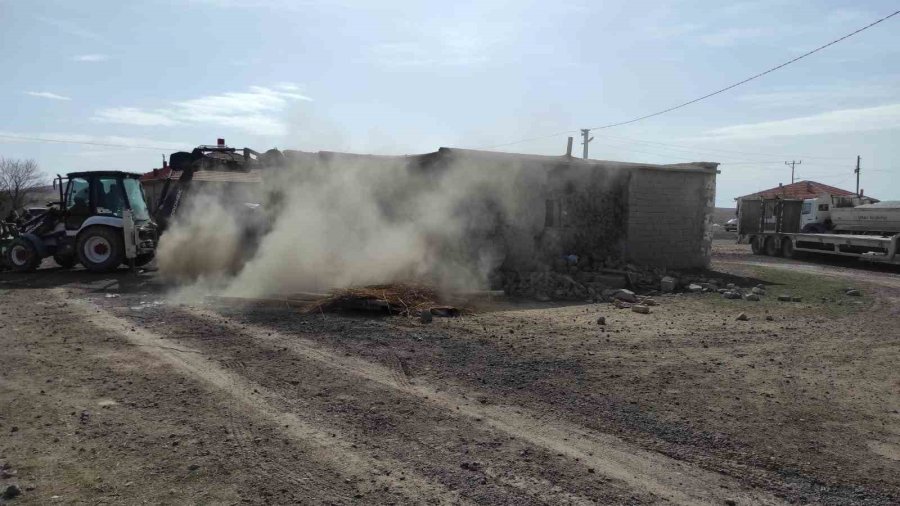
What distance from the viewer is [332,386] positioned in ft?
19.8

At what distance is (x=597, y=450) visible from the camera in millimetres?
4539

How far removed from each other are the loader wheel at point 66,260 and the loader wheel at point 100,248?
86 cm

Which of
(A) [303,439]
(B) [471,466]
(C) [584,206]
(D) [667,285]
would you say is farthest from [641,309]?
(A) [303,439]

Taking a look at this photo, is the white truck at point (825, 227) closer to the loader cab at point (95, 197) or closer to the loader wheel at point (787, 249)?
the loader wheel at point (787, 249)

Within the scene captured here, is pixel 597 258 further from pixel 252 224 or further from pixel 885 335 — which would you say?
pixel 252 224

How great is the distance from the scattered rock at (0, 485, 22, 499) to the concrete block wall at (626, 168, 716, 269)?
15299mm

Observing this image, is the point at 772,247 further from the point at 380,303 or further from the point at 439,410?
the point at 439,410

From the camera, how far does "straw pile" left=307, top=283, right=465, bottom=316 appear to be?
33.3ft

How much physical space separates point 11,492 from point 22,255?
14370mm

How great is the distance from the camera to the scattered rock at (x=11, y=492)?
3668 millimetres

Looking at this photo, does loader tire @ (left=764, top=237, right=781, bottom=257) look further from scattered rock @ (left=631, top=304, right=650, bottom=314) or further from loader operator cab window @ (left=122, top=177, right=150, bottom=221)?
loader operator cab window @ (left=122, top=177, right=150, bottom=221)

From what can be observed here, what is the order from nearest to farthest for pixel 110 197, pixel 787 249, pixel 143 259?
pixel 110 197
pixel 143 259
pixel 787 249

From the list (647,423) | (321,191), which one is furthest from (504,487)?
(321,191)

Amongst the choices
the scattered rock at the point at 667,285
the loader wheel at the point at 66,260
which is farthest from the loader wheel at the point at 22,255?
the scattered rock at the point at 667,285
